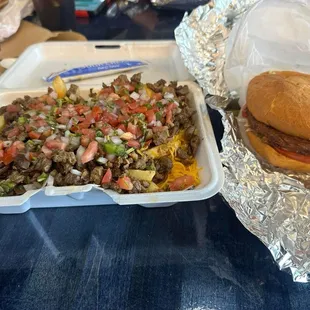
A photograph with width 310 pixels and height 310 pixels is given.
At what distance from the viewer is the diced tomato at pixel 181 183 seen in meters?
0.87

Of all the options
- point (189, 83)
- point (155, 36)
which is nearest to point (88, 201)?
point (189, 83)

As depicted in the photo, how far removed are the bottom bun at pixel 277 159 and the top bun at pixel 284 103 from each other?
55 mm

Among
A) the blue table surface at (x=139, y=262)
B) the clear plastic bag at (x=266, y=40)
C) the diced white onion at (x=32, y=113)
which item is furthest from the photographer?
the clear plastic bag at (x=266, y=40)

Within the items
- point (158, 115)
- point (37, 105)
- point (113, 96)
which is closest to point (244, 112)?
point (158, 115)

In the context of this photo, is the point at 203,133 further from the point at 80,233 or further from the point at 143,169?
the point at 80,233

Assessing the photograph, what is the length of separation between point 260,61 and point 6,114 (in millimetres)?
785

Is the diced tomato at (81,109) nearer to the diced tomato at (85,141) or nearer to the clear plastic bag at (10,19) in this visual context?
the diced tomato at (85,141)

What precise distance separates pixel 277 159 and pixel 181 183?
0.84ft

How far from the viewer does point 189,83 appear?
3.80ft

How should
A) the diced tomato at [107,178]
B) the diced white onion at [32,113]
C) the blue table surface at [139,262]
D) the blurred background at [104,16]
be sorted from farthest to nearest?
the blurred background at [104,16] → the diced white onion at [32,113] → the diced tomato at [107,178] → the blue table surface at [139,262]

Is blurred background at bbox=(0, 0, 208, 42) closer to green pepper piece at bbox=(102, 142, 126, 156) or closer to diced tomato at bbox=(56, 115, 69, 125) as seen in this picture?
diced tomato at bbox=(56, 115, 69, 125)

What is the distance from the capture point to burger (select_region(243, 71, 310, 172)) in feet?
3.10

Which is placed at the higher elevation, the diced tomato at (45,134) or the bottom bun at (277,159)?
the diced tomato at (45,134)

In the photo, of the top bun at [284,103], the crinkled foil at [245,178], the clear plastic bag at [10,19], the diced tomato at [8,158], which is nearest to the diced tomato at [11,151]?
the diced tomato at [8,158]
